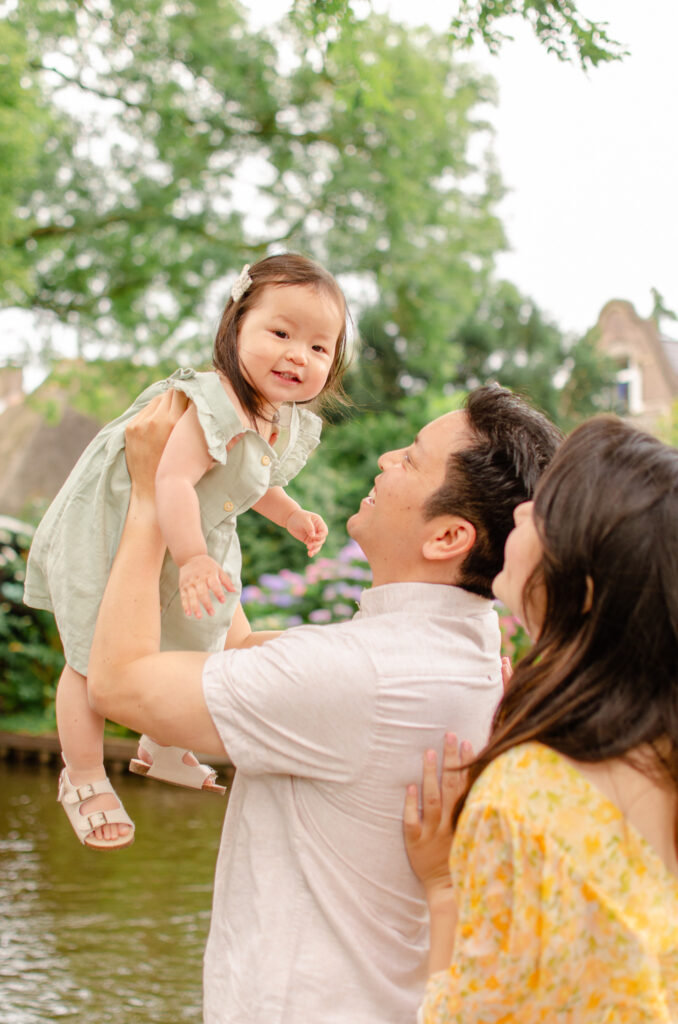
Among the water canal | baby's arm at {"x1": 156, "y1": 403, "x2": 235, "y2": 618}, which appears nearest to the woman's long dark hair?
baby's arm at {"x1": 156, "y1": 403, "x2": 235, "y2": 618}

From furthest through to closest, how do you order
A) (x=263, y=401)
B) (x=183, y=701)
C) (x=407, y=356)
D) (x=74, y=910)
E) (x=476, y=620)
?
(x=407, y=356)
(x=74, y=910)
(x=263, y=401)
(x=476, y=620)
(x=183, y=701)

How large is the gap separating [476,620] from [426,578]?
0.31 ft

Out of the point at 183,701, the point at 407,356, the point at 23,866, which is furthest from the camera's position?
the point at 407,356

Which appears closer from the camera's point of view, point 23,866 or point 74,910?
point 74,910

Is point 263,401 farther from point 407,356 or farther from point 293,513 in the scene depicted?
point 407,356

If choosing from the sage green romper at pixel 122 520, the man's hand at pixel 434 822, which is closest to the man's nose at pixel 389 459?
the sage green romper at pixel 122 520

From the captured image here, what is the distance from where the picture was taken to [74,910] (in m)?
4.18

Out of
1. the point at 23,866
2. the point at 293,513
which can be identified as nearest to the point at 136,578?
the point at 293,513

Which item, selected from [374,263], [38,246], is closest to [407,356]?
[374,263]

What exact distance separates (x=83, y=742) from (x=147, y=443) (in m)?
0.50

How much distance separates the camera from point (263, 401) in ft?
5.92

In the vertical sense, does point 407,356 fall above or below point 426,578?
above

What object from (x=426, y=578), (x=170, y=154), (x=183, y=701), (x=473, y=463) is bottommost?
(x=183, y=701)

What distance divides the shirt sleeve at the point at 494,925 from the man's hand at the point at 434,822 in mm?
172
